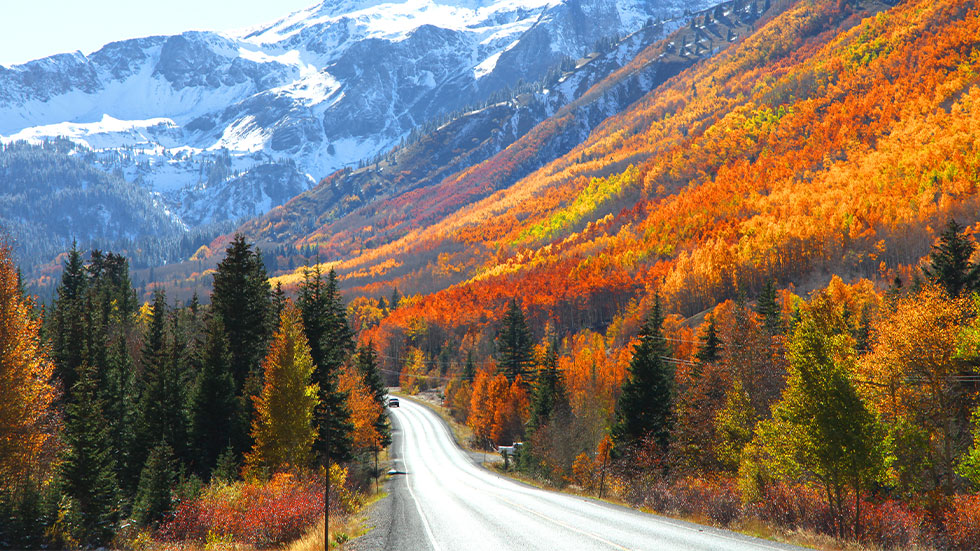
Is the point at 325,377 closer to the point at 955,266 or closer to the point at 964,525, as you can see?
the point at 964,525

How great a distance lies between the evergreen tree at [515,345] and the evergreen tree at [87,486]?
54253 mm

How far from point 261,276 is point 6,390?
20749mm


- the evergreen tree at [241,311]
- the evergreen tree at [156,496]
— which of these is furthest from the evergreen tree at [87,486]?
the evergreen tree at [241,311]

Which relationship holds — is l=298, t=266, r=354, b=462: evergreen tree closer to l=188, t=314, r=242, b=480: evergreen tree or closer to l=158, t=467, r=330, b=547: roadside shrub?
l=188, t=314, r=242, b=480: evergreen tree

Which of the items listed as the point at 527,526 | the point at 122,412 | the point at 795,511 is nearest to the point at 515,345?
the point at 122,412

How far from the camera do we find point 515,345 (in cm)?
7844

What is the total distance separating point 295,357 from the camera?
34.0 m

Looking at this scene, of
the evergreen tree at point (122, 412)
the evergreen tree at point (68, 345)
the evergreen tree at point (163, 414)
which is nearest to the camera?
the evergreen tree at point (122, 412)

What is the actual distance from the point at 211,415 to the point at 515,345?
4697 centimetres

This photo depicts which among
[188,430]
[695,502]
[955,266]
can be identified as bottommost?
[695,502]

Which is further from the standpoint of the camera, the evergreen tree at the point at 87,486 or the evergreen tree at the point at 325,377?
the evergreen tree at the point at 325,377

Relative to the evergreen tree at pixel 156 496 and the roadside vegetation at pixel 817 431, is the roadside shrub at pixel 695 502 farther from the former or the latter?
the evergreen tree at pixel 156 496

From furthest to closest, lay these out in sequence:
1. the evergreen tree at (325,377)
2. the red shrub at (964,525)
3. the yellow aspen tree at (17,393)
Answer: the evergreen tree at (325,377)
the yellow aspen tree at (17,393)
the red shrub at (964,525)

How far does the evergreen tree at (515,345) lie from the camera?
77300 millimetres
